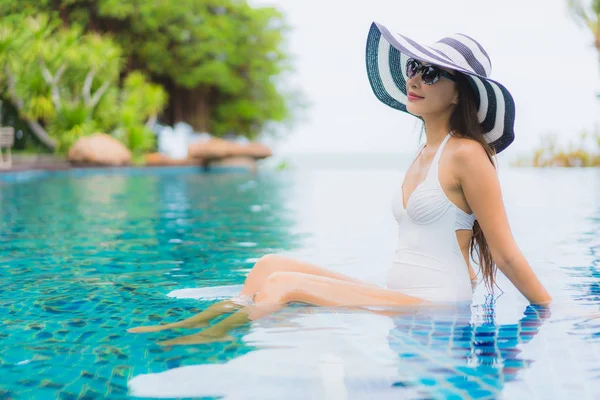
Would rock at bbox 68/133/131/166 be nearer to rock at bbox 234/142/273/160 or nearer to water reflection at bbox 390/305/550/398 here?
rock at bbox 234/142/273/160

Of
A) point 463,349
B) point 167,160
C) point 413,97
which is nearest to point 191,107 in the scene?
point 167,160

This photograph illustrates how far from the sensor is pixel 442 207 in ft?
9.11

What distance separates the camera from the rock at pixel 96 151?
21.0 meters

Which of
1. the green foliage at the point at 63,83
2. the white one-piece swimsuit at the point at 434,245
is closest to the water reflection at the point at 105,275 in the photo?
the white one-piece swimsuit at the point at 434,245

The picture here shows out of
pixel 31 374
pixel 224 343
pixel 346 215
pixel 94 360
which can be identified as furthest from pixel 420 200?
pixel 346 215

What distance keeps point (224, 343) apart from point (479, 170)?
3.51 ft

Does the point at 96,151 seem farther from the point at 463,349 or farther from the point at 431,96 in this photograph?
the point at 463,349

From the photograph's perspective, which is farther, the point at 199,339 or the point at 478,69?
the point at 478,69

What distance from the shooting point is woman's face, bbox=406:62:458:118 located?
2758 millimetres

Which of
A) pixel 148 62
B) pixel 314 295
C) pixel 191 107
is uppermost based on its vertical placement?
pixel 148 62

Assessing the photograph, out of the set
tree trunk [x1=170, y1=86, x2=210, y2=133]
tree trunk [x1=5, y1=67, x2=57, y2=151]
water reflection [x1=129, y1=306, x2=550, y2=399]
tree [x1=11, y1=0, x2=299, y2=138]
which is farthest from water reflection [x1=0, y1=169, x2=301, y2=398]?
tree trunk [x1=170, y1=86, x2=210, y2=133]

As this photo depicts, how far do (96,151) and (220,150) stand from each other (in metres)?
5.11

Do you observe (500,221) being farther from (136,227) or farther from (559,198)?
(559,198)

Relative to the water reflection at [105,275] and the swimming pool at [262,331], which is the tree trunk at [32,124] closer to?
the water reflection at [105,275]
